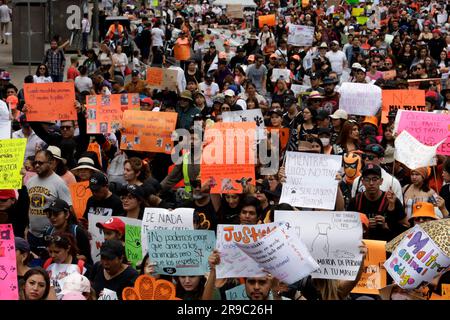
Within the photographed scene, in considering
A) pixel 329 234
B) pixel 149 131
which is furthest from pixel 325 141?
pixel 329 234

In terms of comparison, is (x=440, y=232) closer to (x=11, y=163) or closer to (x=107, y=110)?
(x=11, y=163)

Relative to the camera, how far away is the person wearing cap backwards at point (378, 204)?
33.0ft

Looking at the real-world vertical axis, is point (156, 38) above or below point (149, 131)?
below

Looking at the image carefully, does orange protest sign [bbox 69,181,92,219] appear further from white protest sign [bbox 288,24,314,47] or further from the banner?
white protest sign [bbox 288,24,314,47]

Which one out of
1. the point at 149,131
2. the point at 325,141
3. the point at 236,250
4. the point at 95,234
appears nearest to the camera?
the point at 236,250

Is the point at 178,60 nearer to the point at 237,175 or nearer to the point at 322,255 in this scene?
the point at 237,175

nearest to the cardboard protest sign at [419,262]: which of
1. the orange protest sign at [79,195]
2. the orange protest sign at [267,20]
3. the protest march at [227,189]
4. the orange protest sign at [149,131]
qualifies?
the protest march at [227,189]

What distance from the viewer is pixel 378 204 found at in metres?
10.2

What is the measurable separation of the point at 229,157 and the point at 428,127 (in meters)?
2.10

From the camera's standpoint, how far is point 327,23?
32094 mm

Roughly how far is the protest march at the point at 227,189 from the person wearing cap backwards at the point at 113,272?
0.04ft

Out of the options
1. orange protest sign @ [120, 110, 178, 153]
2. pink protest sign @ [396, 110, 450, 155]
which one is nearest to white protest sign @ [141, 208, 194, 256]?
pink protest sign @ [396, 110, 450, 155]

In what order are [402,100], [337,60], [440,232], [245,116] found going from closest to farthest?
1. [440,232]
2. [245,116]
3. [402,100]
4. [337,60]

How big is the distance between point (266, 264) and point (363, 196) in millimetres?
2738
